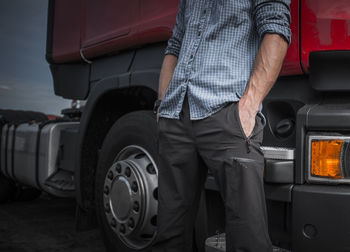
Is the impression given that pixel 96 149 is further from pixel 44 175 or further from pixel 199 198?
pixel 199 198

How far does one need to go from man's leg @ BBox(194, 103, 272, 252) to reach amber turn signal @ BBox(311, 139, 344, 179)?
233 mm

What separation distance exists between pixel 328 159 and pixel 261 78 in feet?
1.41

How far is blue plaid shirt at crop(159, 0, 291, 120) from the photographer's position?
1.58 metres

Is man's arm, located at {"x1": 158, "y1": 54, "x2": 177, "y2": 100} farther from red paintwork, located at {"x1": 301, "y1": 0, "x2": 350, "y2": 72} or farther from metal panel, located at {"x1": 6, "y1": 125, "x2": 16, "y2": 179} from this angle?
metal panel, located at {"x1": 6, "y1": 125, "x2": 16, "y2": 179}

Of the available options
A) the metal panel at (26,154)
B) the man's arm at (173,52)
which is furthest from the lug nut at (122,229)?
the metal panel at (26,154)

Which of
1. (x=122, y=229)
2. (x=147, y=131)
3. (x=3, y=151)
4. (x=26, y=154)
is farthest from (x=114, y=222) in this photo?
(x=3, y=151)

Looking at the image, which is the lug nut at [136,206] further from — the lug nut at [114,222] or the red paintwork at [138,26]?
the red paintwork at [138,26]

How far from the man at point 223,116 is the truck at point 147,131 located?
20 cm

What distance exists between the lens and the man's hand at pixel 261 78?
1521mm

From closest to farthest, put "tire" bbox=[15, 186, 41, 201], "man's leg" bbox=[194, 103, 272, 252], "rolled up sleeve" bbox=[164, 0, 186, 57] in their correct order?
"man's leg" bbox=[194, 103, 272, 252] → "rolled up sleeve" bbox=[164, 0, 186, 57] → "tire" bbox=[15, 186, 41, 201]

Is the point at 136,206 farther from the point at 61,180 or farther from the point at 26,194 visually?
the point at 26,194

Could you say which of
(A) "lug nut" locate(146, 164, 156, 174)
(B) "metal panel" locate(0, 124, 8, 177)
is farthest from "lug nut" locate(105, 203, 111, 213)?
(B) "metal panel" locate(0, 124, 8, 177)

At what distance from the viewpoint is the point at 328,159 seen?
5.32 ft

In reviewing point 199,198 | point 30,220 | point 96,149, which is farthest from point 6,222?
point 199,198
